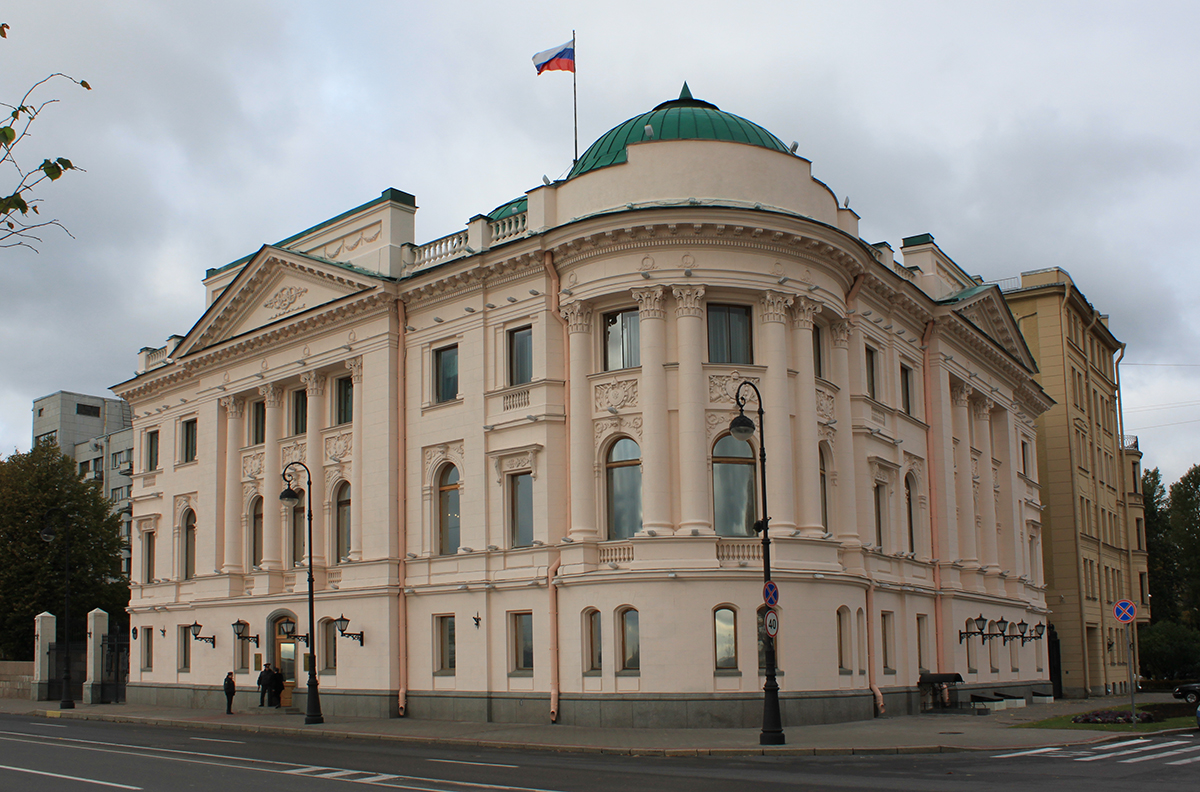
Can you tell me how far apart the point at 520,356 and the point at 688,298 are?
19.2 feet

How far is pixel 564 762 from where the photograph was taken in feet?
67.2

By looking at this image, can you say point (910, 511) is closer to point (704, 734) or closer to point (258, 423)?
point (704, 734)

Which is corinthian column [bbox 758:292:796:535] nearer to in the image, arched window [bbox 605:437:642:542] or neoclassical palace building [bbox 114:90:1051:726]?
neoclassical palace building [bbox 114:90:1051:726]

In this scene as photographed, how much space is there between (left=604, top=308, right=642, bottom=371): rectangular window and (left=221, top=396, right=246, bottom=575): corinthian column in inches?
671

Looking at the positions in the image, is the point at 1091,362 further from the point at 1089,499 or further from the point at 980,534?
the point at 980,534

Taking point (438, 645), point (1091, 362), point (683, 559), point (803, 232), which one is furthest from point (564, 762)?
point (1091, 362)

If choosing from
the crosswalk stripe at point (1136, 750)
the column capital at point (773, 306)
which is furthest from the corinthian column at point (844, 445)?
the crosswalk stripe at point (1136, 750)

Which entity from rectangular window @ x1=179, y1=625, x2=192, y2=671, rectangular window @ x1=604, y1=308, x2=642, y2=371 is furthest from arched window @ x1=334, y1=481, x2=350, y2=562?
rectangular window @ x1=604, y1=308, x2=642, y2=371

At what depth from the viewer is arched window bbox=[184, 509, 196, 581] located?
43812 mm

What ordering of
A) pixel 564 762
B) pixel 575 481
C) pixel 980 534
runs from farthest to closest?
pixel 980 534, pixel 575 481, pixel 564 762

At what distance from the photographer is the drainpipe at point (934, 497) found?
36562 mm

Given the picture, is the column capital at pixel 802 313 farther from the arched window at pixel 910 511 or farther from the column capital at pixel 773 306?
the arched window at pixel 910 511

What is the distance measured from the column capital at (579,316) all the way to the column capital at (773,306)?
467cm

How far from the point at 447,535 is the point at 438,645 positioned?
3.21 metres
